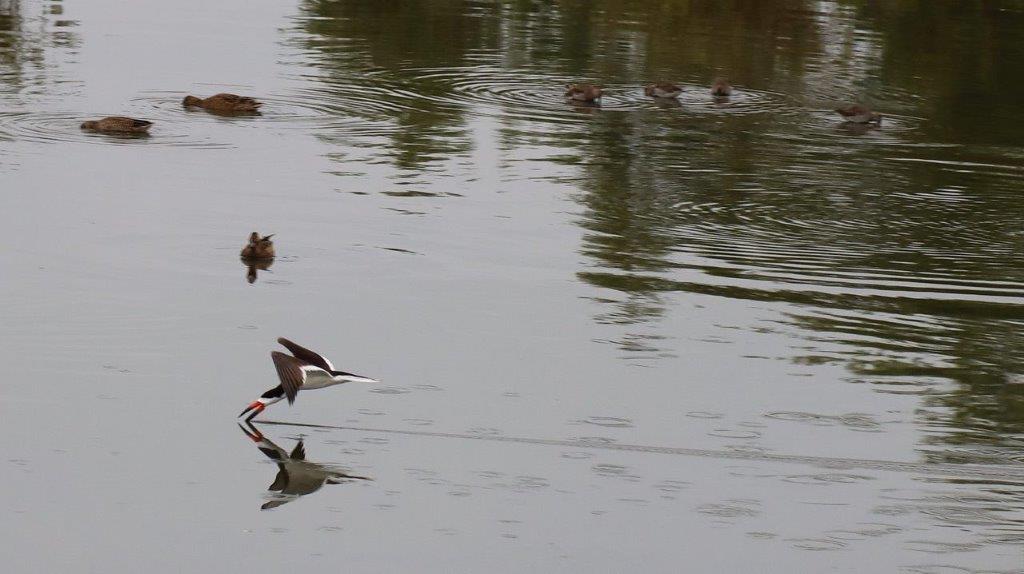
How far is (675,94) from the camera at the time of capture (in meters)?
22.9

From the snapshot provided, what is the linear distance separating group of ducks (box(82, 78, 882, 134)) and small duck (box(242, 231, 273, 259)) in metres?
5.74

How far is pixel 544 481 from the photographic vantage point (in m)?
9.06

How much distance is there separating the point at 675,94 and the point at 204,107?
20.7 feet

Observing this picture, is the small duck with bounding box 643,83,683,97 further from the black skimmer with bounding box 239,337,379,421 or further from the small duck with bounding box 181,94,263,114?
the black skimmer with bounding box 239,337,379,421

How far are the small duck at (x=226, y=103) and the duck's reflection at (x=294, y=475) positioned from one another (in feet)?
37.1

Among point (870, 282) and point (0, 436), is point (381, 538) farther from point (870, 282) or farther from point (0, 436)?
point (870, 282)

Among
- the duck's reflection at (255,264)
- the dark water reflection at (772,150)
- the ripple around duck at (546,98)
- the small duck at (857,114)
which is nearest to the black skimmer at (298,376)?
the dark water reflection at (772,150)

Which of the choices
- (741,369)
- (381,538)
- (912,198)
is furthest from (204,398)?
(912,198)

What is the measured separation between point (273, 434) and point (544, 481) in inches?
64.1

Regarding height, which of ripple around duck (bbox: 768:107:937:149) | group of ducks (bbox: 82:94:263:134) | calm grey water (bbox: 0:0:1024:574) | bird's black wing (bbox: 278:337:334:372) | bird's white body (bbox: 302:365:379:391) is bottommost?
ripple around duck (bbox: 768:107:937:149)

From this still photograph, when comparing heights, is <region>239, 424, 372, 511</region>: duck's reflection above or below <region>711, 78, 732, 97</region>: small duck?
below

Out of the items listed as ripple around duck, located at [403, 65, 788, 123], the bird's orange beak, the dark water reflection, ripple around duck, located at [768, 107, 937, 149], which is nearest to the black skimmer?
the bird's orange beak

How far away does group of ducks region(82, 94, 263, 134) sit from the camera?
739 inches

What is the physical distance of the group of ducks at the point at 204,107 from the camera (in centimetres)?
1878
